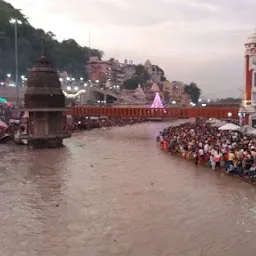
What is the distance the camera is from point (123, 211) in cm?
1532

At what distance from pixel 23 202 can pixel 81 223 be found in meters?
3.86

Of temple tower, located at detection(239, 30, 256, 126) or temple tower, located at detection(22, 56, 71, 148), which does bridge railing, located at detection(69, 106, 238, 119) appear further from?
temple tower, located at detection(22, 56, 71, 148)

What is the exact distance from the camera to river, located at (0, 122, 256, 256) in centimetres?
1188

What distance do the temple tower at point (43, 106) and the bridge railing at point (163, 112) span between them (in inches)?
767

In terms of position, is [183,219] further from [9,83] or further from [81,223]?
[9,83]

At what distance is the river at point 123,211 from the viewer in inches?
468

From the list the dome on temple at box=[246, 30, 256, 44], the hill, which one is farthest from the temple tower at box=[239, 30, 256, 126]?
the hill

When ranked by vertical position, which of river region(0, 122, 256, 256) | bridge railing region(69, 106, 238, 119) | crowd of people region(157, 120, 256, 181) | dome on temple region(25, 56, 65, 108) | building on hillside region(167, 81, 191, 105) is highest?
building on hillside region(167, 81, 191, 105)

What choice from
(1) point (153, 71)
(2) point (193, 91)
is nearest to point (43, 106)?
(2) point (193, 91)

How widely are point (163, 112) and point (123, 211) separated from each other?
39.5 metres

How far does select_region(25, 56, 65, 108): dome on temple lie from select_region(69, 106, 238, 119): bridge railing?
65.9ft

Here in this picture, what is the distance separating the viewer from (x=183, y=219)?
14375 millimetres

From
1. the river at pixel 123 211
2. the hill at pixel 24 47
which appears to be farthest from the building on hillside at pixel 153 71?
the river at pixel 123 211

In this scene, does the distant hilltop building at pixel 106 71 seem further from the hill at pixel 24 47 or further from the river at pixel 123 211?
the river at pixel 123 211
